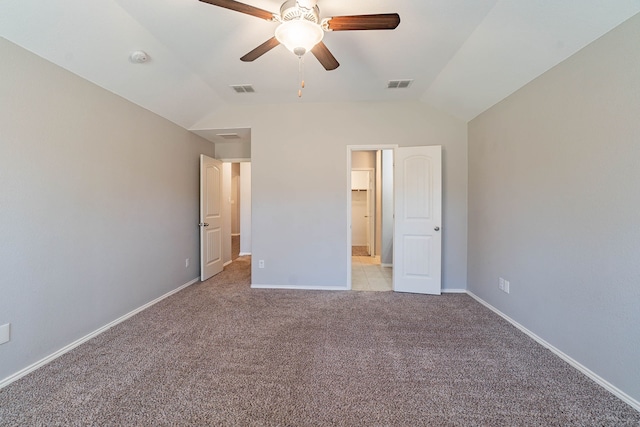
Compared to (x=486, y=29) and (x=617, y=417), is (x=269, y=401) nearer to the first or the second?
(x=617, y=417)

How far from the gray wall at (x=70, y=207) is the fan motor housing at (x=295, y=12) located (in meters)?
1.94

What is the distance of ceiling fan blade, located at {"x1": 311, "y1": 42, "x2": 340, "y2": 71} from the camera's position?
171 cm

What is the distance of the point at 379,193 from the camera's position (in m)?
5.39

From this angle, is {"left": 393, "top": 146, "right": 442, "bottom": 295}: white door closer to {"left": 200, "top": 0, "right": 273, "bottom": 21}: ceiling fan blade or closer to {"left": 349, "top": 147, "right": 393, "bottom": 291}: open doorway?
{"left": 349, "top": 147, "right": 393, "bottom": 291}: open doorway

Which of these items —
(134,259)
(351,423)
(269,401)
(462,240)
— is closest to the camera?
(351,423)

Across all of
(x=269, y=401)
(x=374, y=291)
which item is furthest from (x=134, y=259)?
(x=374, y=291)

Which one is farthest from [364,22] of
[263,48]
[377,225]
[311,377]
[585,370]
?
[377,225]

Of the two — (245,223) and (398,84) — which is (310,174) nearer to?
(398,84)

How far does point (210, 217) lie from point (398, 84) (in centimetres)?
349

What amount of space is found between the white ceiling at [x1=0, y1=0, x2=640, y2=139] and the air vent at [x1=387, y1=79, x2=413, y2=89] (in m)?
0.07

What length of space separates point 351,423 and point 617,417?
1.53m

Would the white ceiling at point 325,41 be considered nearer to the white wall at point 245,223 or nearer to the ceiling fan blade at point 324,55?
the ceiling fan blade at point 324,55

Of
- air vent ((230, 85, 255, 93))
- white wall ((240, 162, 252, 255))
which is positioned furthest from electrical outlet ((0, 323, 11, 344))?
white wall ((240, 162, 252, 255))

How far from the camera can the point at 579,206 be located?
5.99 ft
